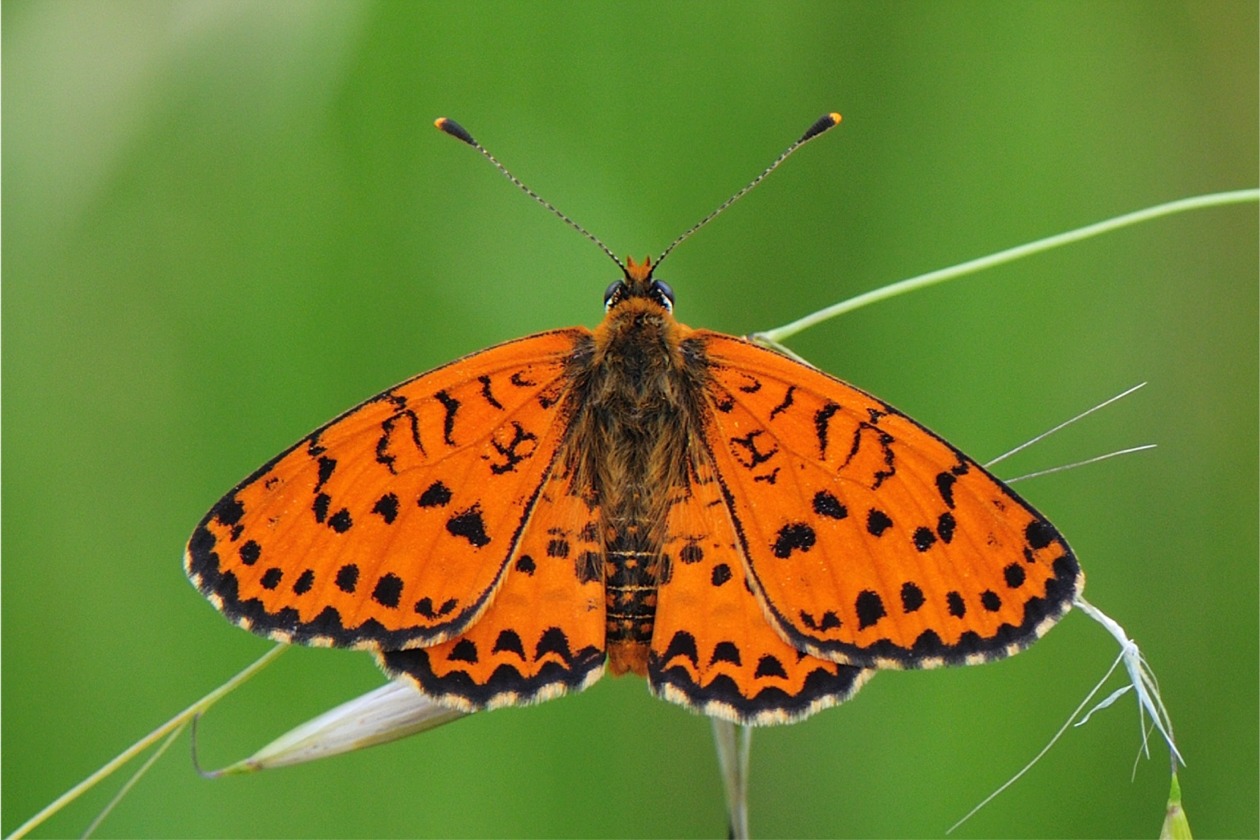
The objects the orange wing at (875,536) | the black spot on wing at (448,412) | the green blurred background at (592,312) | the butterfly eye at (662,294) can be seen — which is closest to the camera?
the orange wing at (875,536)

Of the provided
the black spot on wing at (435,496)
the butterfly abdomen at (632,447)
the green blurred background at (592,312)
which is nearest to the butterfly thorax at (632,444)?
the butterfly abdomen at (632,447)

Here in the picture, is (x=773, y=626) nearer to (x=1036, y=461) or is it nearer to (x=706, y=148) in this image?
(x=1036, y=461)

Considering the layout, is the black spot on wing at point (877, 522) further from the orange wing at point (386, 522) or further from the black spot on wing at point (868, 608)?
the orange wing at point (386, 522)

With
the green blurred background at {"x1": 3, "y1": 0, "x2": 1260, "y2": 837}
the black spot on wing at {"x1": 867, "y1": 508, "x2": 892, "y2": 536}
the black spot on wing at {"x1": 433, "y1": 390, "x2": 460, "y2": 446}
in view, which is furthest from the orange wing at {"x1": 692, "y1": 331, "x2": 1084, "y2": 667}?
the green blurred background at {"x1": 3, "y1": 0, "x2": 1260, "y2": 837}

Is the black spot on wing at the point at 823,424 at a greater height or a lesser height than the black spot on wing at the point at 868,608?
greater

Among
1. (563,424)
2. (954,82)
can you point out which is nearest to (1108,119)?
(954,82)

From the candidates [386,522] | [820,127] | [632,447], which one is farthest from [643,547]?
[820,127]
